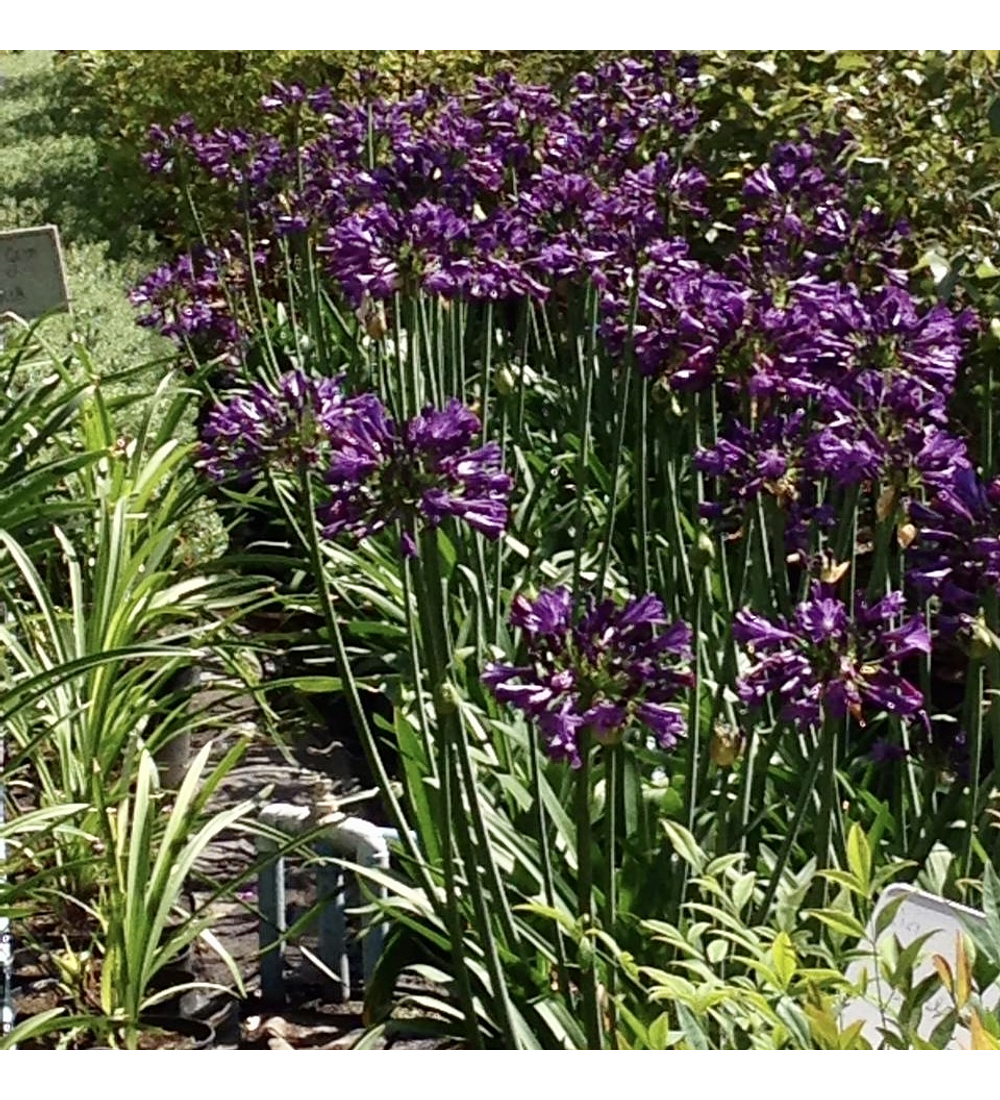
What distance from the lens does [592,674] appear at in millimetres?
1707

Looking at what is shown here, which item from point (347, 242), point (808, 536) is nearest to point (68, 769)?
point (347, 242)

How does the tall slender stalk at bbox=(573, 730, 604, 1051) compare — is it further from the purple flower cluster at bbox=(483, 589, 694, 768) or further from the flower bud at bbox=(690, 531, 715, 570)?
the flower bud at bbox=(690, 531, 715, 570)

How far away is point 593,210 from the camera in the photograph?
3.22 meters

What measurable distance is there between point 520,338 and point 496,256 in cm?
23

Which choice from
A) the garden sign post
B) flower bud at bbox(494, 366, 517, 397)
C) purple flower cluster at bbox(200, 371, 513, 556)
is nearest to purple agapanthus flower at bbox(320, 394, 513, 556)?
purple flower cluster at bbox(200, 371, 513, 556)

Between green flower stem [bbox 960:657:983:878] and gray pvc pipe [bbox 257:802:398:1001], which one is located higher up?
green flower stem [bbox 960:657:983:878]

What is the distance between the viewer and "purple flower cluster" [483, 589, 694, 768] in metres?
1.69

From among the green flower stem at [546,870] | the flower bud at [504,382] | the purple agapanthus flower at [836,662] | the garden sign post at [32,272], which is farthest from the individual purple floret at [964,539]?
the garden sign post at [32,272]

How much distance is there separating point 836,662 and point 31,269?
364 centimetres

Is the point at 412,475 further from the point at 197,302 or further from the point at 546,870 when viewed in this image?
the point at 197,302

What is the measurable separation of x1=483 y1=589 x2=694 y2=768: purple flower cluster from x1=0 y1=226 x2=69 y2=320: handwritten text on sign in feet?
11.2

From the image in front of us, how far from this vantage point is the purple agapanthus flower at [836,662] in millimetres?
1767

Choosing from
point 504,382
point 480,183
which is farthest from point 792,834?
point 480,183
